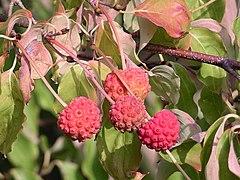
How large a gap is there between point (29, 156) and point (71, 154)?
0.21 meters

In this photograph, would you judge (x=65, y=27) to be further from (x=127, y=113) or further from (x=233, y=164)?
(x=233, y=164)

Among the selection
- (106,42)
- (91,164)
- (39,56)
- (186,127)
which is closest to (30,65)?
(39,56)

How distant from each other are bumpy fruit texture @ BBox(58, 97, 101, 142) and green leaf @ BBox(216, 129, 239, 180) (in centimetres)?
19

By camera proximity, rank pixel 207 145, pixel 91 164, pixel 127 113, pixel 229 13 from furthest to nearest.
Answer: pixel 91 164 < pixel 229 13 < pixel 207 145 < pixel 127 113

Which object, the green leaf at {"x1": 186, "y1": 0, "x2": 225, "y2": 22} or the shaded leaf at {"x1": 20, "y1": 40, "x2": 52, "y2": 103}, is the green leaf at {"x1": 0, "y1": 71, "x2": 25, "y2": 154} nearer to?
the shaded leaf at {"x1": 20, "y1": 40, "x2": 52, "y2": 103}

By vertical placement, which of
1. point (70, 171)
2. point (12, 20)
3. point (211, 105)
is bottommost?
point (70, 171)

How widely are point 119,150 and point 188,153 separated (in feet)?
0.36

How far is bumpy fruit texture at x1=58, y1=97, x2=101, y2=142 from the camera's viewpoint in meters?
0.94

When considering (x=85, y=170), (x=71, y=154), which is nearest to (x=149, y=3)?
(x=85, y=170)

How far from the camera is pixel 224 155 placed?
101 cm

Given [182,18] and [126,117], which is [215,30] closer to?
[182,18]

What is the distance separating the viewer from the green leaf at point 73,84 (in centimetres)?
105

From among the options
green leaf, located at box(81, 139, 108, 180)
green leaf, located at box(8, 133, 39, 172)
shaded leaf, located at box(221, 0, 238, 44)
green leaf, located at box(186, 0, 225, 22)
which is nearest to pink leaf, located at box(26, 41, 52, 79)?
green leaf, located at box(186, 0, 225, 22)

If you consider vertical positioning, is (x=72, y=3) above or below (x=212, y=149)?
above
